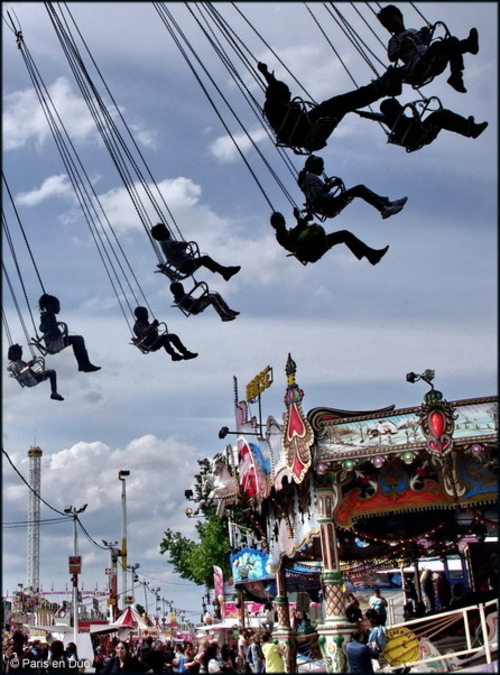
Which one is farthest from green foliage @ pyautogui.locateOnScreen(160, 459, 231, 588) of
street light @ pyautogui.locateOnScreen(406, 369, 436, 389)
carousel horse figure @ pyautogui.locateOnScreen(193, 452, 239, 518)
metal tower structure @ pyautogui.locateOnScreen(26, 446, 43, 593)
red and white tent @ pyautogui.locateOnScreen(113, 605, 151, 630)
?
metal tower structure @ pyautogui.locateOnScreen(26, 446, 43, 593)

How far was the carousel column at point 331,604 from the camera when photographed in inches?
613

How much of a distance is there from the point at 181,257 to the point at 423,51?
5028mm

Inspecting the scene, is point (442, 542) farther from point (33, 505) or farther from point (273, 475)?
point (33, 505)

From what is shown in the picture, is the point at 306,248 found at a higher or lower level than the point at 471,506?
higher

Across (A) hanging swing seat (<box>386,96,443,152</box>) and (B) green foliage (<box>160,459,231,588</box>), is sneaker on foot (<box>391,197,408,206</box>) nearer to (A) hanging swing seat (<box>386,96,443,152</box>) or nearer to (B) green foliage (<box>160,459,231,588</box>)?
(A) hanging swing seat (<box>386,96,443,152</box>)

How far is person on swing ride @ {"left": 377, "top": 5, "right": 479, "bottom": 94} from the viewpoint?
11.9 m

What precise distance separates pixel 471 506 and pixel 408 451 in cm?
200

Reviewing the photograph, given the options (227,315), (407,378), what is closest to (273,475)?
(407,378)

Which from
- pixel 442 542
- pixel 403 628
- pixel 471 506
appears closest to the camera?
pixel 403 628

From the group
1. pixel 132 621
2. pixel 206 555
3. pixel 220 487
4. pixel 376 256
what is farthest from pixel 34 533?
pixel 376 256

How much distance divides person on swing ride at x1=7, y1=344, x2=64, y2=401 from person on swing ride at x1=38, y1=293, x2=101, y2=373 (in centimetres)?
53

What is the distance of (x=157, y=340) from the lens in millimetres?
15359

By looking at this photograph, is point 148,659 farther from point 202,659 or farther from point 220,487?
point 220,487

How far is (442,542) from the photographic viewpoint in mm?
24719
